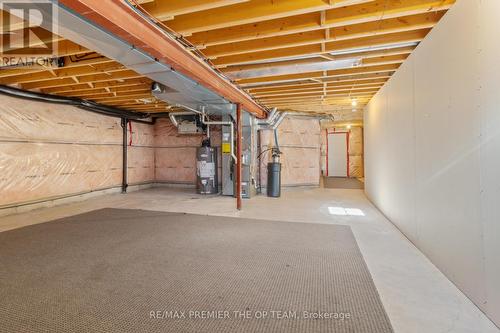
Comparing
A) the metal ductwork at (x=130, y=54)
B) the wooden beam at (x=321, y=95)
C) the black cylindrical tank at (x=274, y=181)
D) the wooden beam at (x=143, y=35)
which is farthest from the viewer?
the black cylindrical tank at (x=274, y=181)

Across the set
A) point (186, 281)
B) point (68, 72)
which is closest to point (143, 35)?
point (186, 281)

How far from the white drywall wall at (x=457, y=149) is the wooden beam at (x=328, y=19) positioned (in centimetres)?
27

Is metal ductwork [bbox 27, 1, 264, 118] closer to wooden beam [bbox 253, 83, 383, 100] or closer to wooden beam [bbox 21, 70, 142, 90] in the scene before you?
wooden beam [bbox 21, 70, 142, 90]

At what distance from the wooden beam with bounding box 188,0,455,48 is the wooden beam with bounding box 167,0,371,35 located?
0.26m

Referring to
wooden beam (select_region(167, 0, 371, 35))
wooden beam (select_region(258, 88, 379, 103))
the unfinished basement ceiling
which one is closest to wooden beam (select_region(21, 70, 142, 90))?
the unfinished basement ceiling

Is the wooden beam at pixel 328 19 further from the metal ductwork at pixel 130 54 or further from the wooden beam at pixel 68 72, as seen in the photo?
the wooden beam at pixel 68 72

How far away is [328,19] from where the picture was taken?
7.60 feet

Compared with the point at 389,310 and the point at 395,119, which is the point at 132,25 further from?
the point at 395,119

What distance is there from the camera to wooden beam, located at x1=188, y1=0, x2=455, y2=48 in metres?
2.10

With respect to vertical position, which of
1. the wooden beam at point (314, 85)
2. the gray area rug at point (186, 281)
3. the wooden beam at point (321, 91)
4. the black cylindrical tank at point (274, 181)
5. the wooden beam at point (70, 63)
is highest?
the wooden beam at point (321, 91)

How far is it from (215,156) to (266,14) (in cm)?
481

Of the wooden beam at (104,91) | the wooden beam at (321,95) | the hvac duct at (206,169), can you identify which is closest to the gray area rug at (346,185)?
the wooden beam at (321,95)

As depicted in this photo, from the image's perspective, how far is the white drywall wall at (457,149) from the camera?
151 cm

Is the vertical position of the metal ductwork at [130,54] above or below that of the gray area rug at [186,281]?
above
